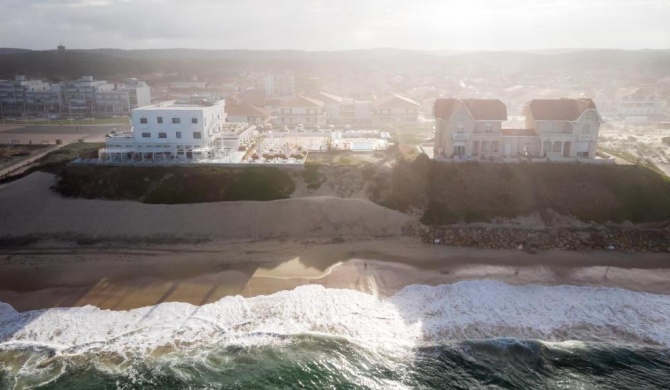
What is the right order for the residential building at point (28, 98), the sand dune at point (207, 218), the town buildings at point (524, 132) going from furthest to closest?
the residential building at point (28, 98), the town buildings at point (524, 132), the sand dune at point (207, 218)

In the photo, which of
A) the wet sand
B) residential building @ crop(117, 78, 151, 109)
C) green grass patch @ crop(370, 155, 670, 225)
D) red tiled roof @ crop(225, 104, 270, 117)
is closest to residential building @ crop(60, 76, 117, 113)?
residential building @ crop(117, 78, 151, 109)

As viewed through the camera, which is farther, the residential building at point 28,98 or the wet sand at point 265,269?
the residential building at point 28,98

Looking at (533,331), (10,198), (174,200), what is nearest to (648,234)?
(533,331)

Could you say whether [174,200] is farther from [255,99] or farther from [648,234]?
[255,99]

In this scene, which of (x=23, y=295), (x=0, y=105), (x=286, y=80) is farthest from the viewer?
(x=286, y=80)

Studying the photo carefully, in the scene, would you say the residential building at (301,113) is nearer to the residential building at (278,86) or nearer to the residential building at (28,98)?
the residential building at (278,86)

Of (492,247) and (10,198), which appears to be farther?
(10,198)

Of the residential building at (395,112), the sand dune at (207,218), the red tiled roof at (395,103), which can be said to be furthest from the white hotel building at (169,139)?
the red tiled roof at (395,103)

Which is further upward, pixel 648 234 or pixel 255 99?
pixel 255 99
